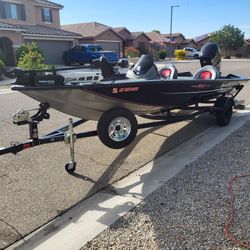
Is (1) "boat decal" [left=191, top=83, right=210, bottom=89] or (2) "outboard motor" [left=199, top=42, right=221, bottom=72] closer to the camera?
(1) "boat decal" [left=191, top=83, right=210, bottom=89]

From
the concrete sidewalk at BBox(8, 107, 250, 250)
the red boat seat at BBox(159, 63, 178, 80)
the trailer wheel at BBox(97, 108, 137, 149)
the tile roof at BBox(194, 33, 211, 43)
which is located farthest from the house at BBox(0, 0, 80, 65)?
the tile roof at BBox(194, 33, 211, 43)

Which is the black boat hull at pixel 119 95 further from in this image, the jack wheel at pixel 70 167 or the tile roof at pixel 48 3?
the tile roof at pixel 48 3

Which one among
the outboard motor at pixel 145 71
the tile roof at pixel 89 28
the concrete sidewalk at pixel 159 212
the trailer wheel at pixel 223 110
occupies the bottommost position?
the concrete sidewalk at pixel 159 212

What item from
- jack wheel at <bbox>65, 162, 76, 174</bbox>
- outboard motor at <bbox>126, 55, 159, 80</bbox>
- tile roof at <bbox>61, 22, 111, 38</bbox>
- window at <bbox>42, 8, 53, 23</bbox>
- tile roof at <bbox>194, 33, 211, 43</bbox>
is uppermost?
window at <bbox>42, 8, 53, 23</bbox>

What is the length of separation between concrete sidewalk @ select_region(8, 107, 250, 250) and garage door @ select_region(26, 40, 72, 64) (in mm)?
25613

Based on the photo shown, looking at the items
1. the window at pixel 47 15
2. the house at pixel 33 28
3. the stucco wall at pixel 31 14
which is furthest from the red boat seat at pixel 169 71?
the window at pixel 47 15

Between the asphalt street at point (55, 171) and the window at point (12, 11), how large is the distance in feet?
79.8

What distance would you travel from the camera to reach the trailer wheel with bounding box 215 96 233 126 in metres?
6.57

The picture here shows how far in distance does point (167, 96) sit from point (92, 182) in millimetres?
1956

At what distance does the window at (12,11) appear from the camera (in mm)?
28033

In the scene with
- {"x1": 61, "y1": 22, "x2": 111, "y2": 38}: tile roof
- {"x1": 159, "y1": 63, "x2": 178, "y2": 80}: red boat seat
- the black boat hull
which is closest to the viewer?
the black boat hull

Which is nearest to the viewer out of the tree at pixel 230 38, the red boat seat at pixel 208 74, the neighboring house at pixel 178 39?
the red boat seat at pixel 208 74

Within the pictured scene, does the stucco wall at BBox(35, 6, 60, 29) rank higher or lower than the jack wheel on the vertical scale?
higher

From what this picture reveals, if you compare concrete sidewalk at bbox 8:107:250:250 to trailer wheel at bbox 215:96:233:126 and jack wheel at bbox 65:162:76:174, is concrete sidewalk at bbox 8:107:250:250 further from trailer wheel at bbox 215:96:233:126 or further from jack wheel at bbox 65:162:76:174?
trailer wheel at bbox 215:96:233:126
